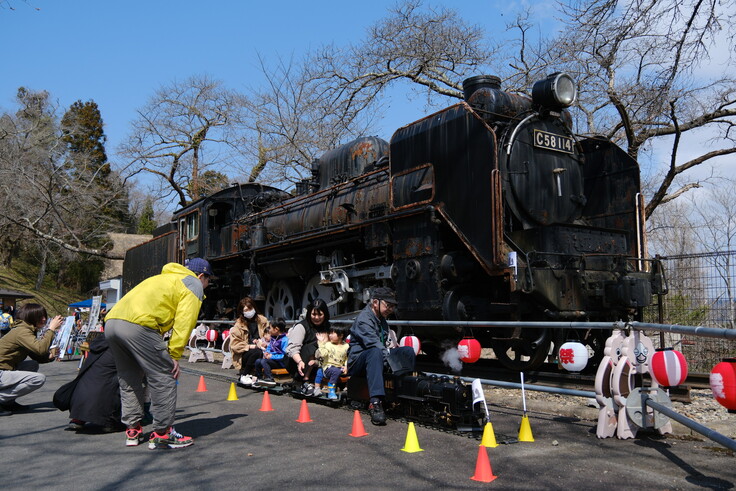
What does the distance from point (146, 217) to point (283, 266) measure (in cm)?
4418

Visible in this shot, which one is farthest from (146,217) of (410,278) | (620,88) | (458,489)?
(458,489)

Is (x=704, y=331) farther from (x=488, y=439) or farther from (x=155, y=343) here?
(x=155, y=343)

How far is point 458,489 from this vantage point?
3426 mm

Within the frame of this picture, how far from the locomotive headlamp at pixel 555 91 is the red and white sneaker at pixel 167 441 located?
19.7 ft

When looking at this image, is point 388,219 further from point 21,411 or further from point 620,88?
point 620,88

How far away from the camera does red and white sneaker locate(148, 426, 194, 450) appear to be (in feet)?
14.9

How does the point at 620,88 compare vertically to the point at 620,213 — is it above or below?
above

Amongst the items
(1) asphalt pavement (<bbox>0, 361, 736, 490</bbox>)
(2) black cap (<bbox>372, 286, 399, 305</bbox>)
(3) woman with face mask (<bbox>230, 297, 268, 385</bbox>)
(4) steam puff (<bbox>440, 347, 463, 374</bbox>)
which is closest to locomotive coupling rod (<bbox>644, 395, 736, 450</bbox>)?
(1) asphalt pavement (<bbox>0, 361, 736, 490</bbox>)

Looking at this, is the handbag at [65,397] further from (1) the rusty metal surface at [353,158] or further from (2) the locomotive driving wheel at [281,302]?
(2) the locomotive driving wheel at [281,302]

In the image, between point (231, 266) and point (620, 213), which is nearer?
point (620, 213)

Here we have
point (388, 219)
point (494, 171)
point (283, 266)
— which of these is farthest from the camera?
point (283, 266)

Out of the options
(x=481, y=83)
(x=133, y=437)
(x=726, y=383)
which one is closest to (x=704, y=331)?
(x=726, y=383)

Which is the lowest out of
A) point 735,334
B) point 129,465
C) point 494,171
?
point 129,465

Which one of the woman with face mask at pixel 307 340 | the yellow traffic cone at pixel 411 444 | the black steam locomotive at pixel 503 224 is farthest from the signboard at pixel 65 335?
the yellow traffic cone at pixel 411 444
